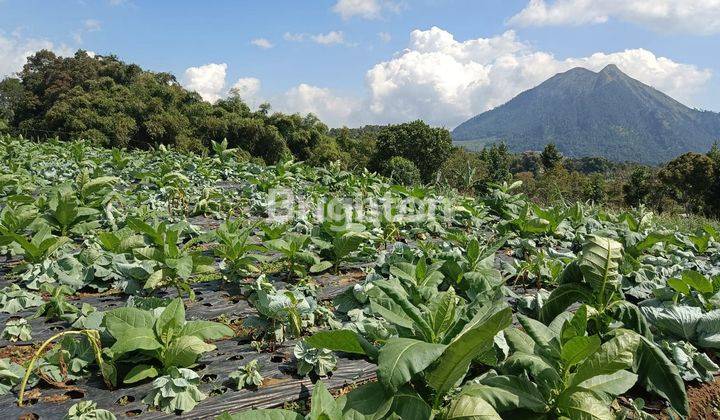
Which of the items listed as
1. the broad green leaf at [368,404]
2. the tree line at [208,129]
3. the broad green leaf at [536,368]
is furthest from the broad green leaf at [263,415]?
the tree line at [208,129]

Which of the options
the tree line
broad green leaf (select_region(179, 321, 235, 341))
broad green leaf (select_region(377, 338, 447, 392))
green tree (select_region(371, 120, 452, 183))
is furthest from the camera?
green tree (select_region(371, 120, 452, 183))

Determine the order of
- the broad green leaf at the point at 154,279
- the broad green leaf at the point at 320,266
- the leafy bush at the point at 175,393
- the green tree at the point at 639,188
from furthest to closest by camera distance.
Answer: the green tree at the point at 639,188
the broad green leaf at the point at 320,266
the broad green leaf at the point at 154,279
the leafy bush at the point at 175,393

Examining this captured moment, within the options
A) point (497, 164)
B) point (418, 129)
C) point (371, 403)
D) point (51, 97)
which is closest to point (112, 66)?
point (51, 97)

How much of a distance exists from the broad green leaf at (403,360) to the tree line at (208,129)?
18.4 meters

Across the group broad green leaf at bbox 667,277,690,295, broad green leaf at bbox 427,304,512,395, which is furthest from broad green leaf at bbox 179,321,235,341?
broad green leaf at bbox 667,277,690,295

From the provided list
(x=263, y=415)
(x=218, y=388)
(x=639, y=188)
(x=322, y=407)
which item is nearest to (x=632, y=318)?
(x=322, y=407)

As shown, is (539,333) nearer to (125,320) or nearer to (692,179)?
(125,320)

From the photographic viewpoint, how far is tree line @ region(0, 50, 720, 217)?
2530 centimetres

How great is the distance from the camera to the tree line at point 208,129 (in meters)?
25.3

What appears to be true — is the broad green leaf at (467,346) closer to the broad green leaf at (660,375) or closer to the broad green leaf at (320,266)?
the broad green leaf at (660,375)

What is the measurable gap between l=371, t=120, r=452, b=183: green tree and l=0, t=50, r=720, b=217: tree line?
97mm

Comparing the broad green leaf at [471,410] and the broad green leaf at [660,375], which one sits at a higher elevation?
the broad green leaf at [471,410]

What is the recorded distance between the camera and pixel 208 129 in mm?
31250

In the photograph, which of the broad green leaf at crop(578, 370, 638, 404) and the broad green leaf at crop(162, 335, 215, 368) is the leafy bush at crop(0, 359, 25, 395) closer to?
the broad green leaf at crop(162, 335, 215, 368)
